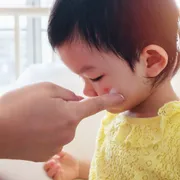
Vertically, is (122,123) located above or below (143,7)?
below

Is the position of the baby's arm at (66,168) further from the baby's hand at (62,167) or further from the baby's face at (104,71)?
the baby's face at (104,71)

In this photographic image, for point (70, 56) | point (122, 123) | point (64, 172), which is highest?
point (70, 56)

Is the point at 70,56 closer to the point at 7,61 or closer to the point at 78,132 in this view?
the point at 78,132

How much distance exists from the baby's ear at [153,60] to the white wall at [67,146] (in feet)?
1.16

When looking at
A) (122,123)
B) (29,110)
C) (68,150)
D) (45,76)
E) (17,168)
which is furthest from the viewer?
(45,76)

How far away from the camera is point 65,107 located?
58cm

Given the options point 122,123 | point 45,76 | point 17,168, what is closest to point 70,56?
point 122,123

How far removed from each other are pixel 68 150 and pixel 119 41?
46cm

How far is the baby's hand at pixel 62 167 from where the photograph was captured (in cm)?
89

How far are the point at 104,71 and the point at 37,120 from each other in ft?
0.46

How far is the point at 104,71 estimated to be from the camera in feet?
2.14

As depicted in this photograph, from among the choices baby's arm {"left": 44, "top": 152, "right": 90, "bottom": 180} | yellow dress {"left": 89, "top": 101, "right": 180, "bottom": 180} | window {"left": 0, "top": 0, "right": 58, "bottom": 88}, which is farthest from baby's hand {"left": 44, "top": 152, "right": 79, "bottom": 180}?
window {"left": 0, "top": 0, "right": 58, "bottom": 88}

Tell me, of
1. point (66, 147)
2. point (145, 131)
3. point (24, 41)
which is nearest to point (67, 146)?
point (66, 147)

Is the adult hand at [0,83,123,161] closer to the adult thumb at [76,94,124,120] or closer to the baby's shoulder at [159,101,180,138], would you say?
the adult thumb at [76,94,124,120]
